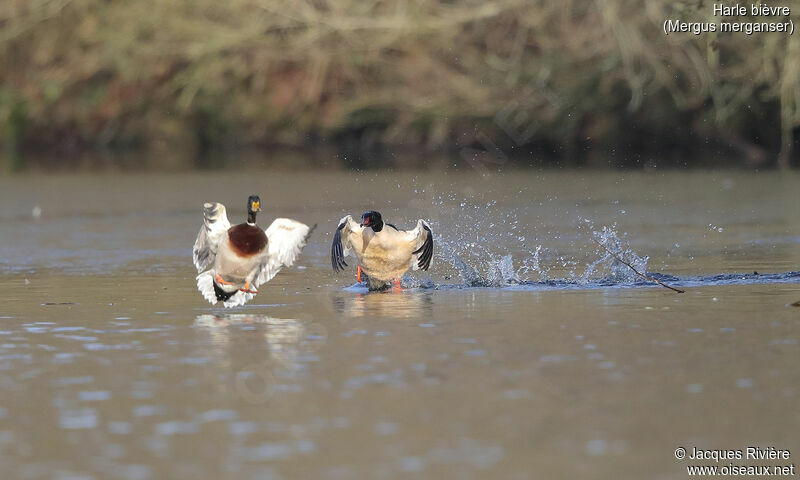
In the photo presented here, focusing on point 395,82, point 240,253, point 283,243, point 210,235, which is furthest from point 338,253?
point 395,82

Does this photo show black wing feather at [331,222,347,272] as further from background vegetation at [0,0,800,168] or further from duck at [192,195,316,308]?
background vegetation at [0,0,800,168]

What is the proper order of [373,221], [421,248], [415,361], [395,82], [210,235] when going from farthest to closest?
[395,82] < [421,248] < [373,221] < [210,235] < [415,361]

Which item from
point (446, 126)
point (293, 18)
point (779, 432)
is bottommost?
point (779, 432)

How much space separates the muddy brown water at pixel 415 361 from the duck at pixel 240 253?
15 centimetres

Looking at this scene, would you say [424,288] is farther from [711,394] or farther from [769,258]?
[711,394]

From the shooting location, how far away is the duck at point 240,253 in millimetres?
8812

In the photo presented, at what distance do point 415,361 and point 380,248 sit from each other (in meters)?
2.91

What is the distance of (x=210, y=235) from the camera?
358 inches

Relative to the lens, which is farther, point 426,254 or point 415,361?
point 426,254

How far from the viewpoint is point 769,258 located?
1088cm

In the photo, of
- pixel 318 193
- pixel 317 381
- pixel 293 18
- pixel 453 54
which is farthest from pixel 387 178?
pixel 317 381

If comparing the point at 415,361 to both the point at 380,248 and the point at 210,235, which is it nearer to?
the point at 210,235

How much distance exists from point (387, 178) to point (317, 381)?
1398 centimetres

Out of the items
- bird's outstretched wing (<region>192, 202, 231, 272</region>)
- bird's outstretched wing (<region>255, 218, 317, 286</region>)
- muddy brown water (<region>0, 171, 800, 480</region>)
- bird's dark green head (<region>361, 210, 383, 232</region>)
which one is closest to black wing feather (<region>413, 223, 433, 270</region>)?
muddy brown water (<region>0, 171, 800, 480</region>)
